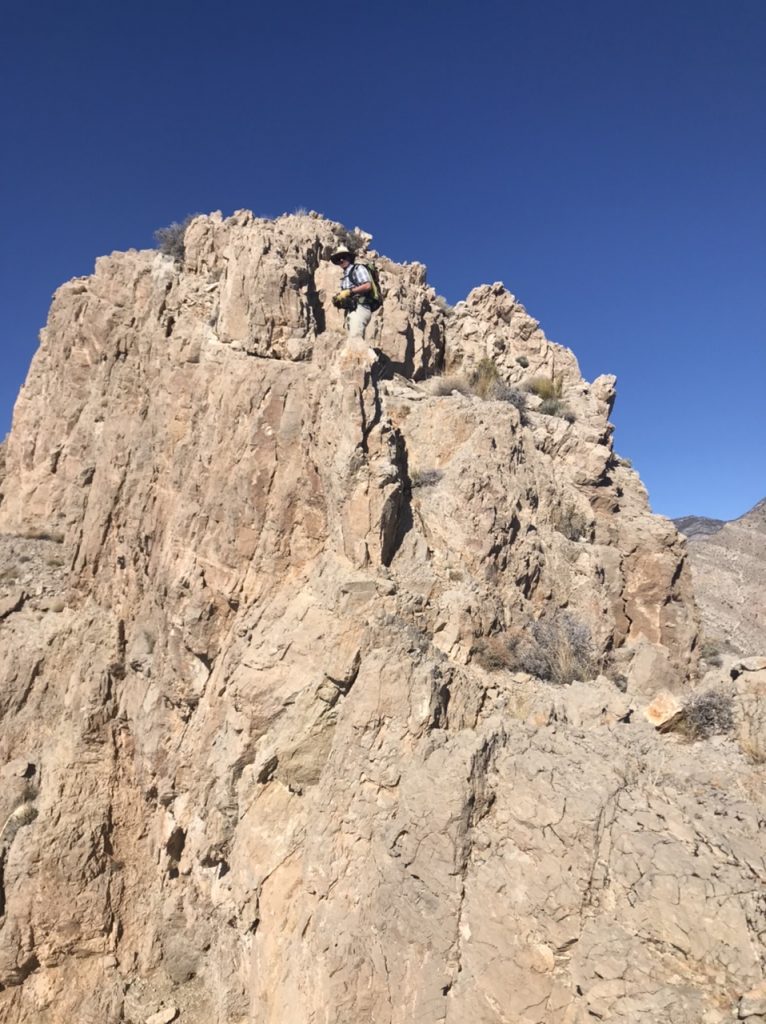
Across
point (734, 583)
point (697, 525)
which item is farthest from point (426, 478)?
point (697, 525)

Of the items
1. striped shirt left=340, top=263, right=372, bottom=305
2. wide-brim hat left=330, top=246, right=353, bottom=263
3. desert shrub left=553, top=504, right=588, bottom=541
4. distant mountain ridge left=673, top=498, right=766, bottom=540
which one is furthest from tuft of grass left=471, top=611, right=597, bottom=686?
distant mountain ridge left=673, top=498, right=766, bottom=540

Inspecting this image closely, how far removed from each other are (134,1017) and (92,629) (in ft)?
22.0

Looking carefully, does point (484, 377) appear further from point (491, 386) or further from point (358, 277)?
point (358, 277)

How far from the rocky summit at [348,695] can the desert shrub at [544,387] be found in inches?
5.3

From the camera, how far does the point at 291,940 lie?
6480 mm

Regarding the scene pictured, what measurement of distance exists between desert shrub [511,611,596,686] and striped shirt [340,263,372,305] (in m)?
7.01

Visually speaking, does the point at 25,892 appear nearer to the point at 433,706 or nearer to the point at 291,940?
the point at 291,940

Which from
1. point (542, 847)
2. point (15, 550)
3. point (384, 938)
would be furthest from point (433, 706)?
point (15, 550)

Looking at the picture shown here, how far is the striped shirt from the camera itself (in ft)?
Answer: 38.0

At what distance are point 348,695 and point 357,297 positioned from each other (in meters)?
7.97

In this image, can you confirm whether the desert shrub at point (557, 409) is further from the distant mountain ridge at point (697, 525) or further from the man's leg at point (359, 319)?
the distant mountain ridge at point (697, 525)

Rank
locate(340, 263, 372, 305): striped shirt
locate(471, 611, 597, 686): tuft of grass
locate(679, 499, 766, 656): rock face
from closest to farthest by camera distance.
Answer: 1. locate(471, 611, 597, 686): tuft of grass
2. locate(340, 263, 372, 305): striped shirt
3. locate(679, 499, 766, 656): rock face

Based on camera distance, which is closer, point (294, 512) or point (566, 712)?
point (566, 712)

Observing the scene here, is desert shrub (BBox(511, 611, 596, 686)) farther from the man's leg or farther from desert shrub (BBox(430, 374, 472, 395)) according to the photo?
the man's leg
